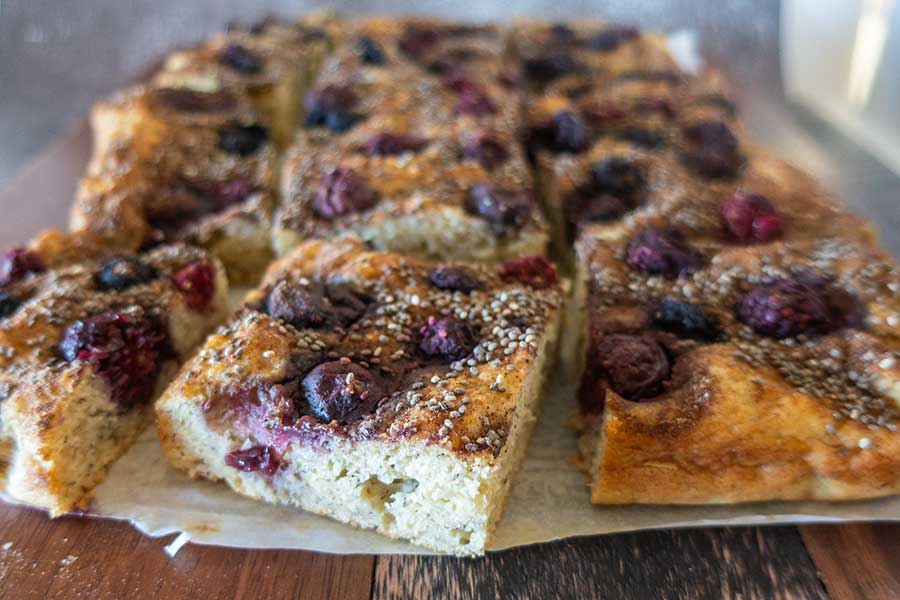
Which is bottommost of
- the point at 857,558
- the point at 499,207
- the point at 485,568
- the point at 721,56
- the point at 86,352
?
the point at 857,558

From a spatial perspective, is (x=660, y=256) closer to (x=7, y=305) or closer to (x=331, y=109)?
(x=331, y=109)

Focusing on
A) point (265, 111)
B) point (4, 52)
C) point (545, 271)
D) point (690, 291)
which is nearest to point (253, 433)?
point (545, 271)

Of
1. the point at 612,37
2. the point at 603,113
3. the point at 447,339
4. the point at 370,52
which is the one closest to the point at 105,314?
the point at 447,339

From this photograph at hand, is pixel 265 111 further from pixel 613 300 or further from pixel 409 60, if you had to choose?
pixel 613 300

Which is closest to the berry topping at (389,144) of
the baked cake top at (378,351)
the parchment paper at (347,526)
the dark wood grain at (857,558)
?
the baked cake top at (378,351)

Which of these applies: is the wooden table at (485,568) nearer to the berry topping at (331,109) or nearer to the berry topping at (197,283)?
the berry topping at (197,283)
